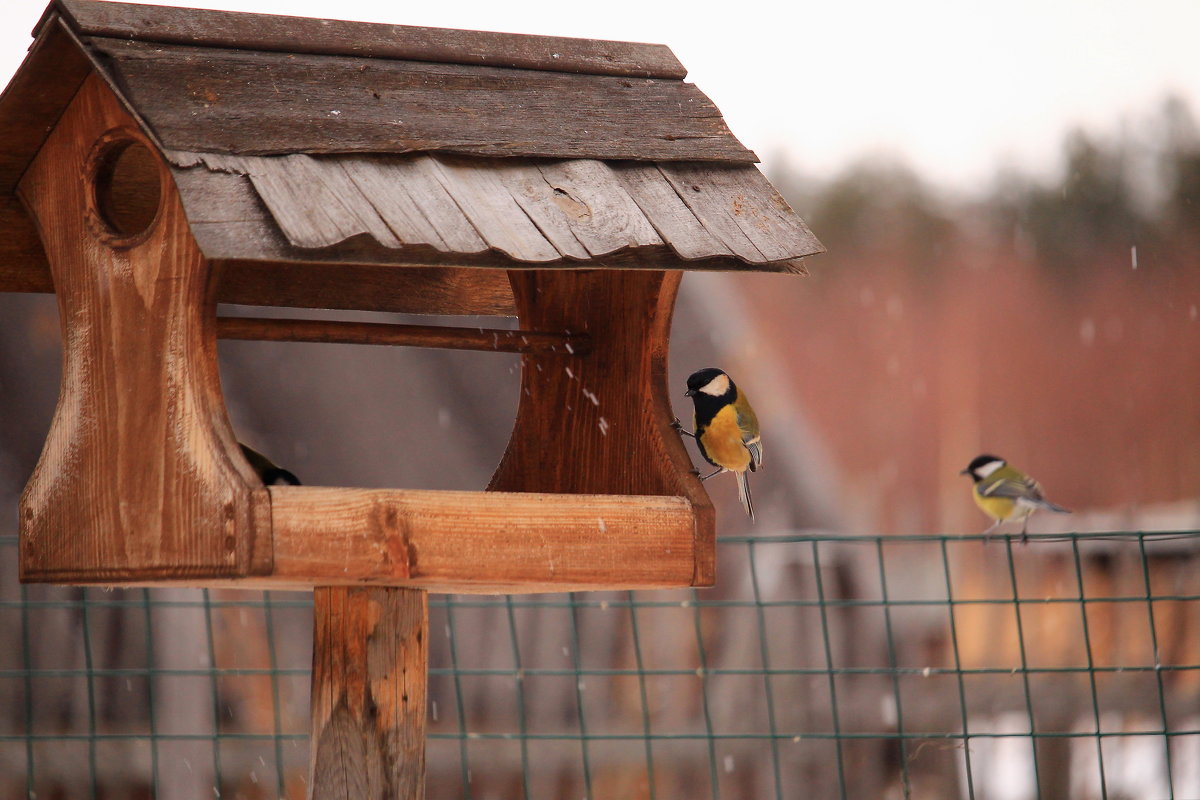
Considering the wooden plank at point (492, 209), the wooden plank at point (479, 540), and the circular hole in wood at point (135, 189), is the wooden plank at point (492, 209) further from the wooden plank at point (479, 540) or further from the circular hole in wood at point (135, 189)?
the circular hole in wood at point (135, 189)

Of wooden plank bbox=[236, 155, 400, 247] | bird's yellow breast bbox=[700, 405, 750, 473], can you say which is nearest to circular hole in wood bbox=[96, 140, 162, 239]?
wooden plank bbox=[236, 155, 400, 247]

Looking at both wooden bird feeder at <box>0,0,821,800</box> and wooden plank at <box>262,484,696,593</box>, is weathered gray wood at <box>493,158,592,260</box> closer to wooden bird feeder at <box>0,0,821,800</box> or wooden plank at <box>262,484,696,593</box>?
wooden bird feeder at <box>0,0,821,800</box>

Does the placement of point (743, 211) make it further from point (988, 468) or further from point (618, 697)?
point (618, 697)

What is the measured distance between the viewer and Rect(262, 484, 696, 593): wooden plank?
6.05 feet

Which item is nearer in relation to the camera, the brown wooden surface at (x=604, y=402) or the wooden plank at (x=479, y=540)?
the wooden plank at (x=479, y=540)

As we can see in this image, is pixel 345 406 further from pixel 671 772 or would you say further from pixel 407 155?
pixel 407 155

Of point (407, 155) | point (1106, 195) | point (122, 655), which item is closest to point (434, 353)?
point (122, 655)

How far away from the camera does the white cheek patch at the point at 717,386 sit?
2.78 meters

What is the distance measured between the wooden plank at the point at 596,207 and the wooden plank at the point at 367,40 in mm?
315

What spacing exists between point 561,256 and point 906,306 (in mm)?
15069

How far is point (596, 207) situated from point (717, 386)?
885 millimetres

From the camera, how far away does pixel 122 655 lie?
4531 mm

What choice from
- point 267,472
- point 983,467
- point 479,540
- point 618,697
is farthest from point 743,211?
point 618,697

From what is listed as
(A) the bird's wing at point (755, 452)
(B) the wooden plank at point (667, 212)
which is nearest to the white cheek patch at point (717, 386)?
(A) the bird's wing at point (755, 452)
